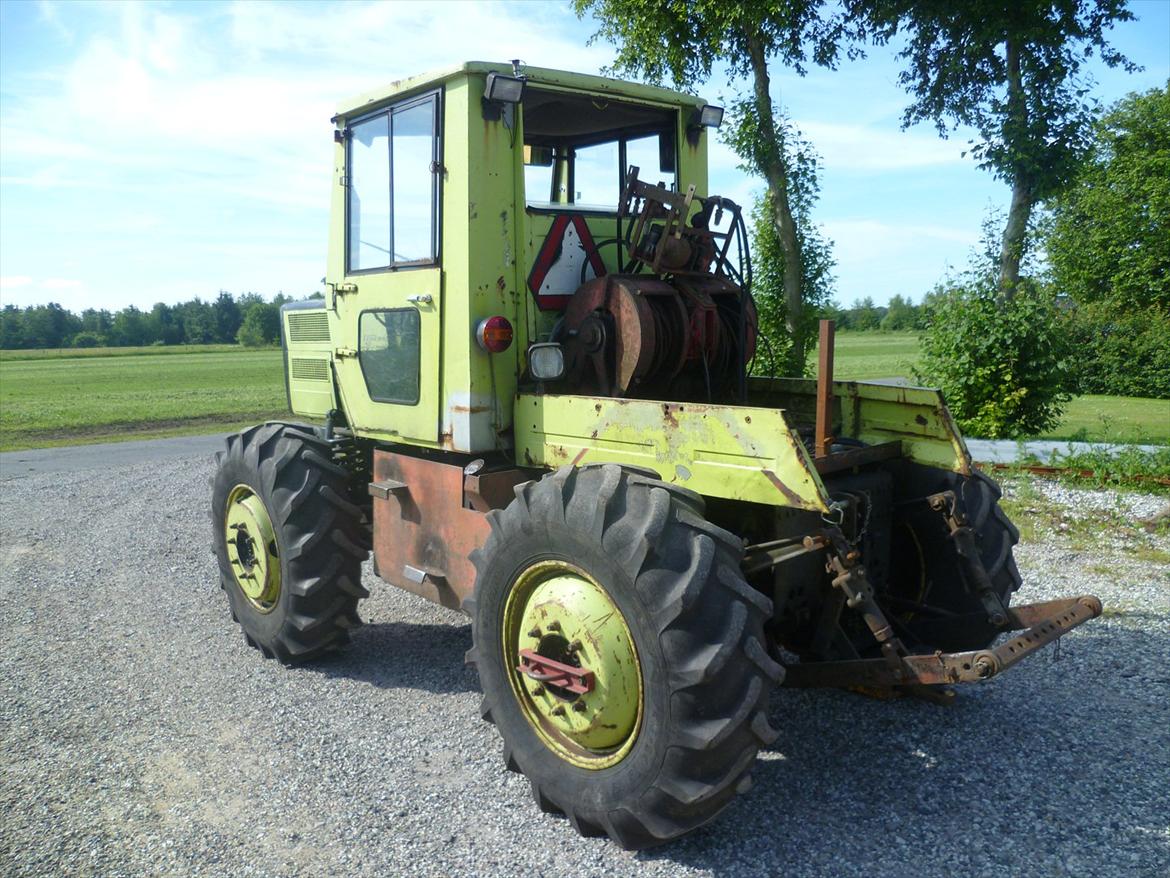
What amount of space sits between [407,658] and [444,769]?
1.59 metres

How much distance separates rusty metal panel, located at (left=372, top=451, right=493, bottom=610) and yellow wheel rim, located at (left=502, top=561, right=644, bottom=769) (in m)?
0.87

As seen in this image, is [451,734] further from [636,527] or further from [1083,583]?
[1083,583]

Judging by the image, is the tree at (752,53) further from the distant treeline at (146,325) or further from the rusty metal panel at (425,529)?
the distant treeline at (146,325)

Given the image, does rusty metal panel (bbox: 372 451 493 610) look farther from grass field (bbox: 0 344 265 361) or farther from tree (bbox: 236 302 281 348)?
tree (bbox: 236 302 281 348)

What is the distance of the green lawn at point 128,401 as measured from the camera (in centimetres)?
2202

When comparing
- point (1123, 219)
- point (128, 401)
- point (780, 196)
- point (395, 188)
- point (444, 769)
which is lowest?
point (444, 769)

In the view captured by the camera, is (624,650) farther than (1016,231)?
No

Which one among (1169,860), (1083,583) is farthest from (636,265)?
(1083,583)

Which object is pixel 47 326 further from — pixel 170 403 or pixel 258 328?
pixel 170 403

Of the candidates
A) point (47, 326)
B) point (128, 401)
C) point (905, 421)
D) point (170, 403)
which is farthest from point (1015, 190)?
point (47, 326)

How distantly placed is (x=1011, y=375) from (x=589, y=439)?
1134 centimetres

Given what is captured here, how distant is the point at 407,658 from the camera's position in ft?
19.6

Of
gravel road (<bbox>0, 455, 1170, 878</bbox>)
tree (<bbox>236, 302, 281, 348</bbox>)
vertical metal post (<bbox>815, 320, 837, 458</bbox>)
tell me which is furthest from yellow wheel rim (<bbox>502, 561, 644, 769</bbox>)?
tree (<bbox>236, 302, 281, 348</bbox>)

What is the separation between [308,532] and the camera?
5.53 metres
